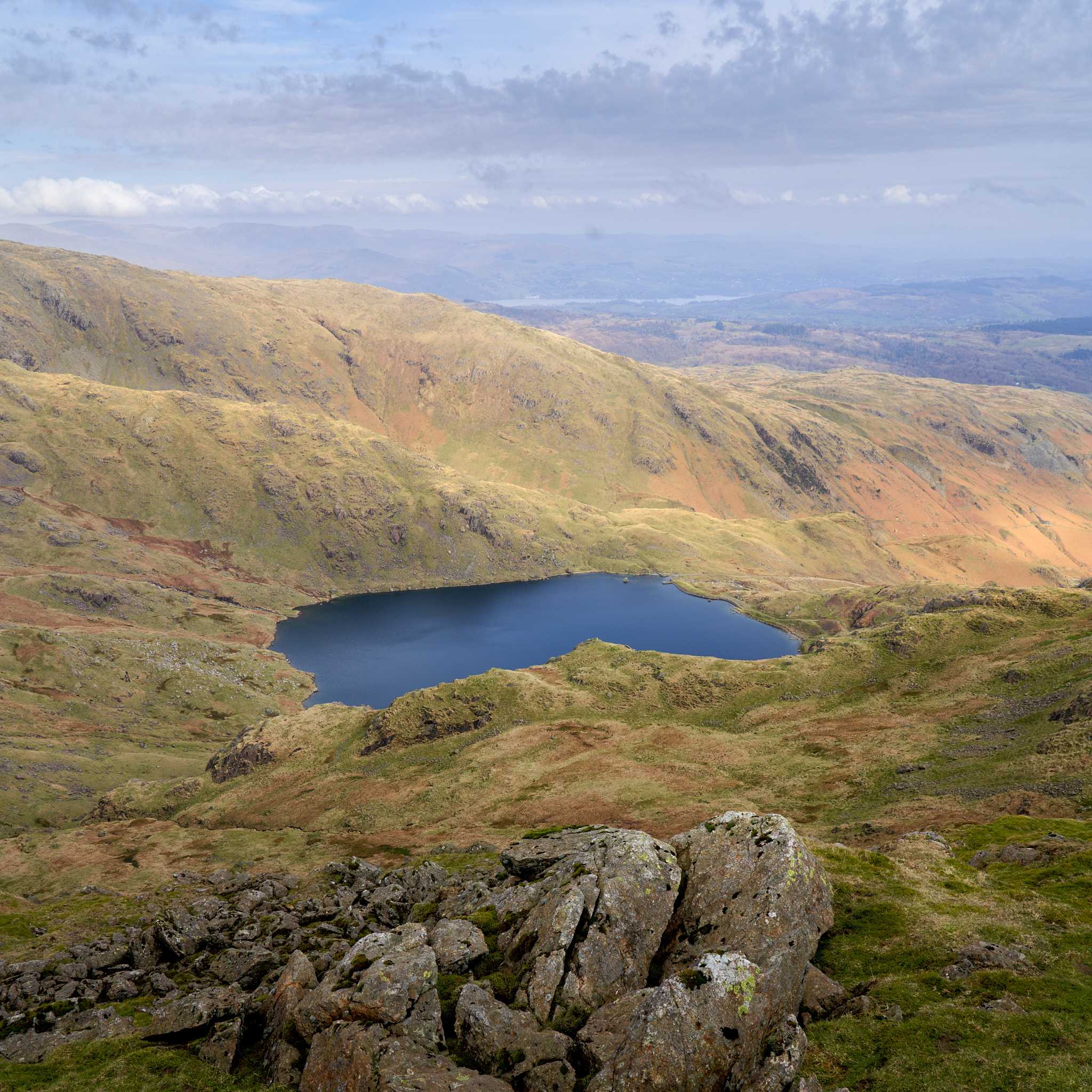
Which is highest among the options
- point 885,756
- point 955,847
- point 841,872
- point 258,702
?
point 841,872

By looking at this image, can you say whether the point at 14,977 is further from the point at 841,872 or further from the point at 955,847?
the point at 955,847

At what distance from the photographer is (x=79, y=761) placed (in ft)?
469

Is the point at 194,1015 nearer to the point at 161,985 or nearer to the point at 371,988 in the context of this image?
the point at 161,985

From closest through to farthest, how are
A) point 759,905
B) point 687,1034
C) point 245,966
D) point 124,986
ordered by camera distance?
1. point 687,1034
2. point 759,905
3. point 245,966
4. point 124,986

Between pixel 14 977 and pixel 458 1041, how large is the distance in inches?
1523

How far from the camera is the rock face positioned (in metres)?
29.5

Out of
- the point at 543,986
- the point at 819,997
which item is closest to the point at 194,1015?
the point at 543,986

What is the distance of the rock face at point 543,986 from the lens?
29.5m

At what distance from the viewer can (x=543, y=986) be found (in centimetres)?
3412

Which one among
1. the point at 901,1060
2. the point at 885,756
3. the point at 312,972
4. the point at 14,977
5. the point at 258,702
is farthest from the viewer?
the point at 258,702

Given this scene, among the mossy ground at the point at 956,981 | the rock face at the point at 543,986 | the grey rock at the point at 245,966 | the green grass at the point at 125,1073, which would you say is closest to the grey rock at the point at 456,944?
the rock face at the point at 543,986

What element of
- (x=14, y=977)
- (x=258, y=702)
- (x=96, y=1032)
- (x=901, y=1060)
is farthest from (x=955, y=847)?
(x=258, y=702)

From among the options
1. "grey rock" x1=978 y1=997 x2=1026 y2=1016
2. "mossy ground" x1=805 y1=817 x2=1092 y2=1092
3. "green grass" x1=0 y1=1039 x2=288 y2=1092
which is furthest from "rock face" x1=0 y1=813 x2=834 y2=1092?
"grey rock" x1=978 y1=997 x2=1026 y2=1016

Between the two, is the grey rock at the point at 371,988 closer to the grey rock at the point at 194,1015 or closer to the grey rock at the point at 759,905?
the grey rock at the point at 194,1015
